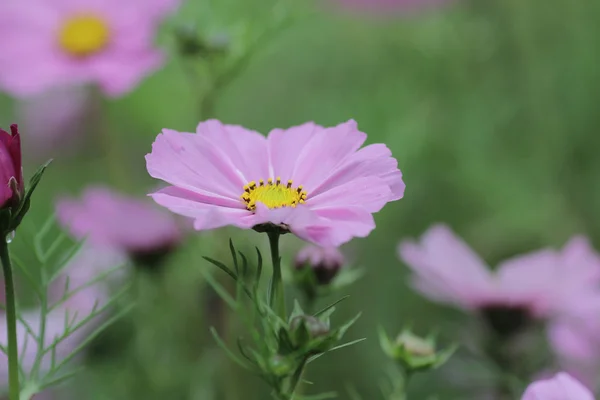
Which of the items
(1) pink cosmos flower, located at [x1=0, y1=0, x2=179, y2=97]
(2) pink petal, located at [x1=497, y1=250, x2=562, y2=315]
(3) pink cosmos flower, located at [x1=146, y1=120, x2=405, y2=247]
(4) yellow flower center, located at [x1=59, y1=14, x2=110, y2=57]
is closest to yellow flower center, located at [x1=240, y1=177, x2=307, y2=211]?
(3) pink cosmos flower, located at [x1=146, y1=120, x2=405, y2=247]

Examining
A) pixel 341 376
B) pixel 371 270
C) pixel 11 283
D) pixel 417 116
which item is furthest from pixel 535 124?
pixel 11 283

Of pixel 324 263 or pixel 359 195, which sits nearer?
pixel 359 195

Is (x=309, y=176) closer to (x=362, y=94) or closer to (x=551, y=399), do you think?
(x=551, y=399)

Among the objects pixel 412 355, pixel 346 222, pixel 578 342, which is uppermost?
pixel 346 222

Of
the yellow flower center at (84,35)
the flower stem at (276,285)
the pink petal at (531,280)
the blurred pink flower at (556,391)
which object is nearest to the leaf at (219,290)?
the flower stem at (276,285)

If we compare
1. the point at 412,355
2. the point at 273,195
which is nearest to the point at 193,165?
the point at 273,195

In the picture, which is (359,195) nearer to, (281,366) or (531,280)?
(281,366)

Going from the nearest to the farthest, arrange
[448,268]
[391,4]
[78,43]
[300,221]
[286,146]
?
[300,221] < [286,146] < [448,268] < [78,43] < [391,4]
